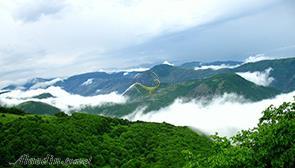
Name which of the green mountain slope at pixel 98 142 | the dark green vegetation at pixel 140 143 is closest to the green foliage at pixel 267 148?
the dark green vegetation at pixel 140 143

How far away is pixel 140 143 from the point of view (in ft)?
495

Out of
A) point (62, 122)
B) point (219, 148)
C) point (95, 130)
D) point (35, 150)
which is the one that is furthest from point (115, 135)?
point (219, 148)

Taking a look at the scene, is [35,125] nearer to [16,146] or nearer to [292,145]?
[16,146]

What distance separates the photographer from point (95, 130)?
156m

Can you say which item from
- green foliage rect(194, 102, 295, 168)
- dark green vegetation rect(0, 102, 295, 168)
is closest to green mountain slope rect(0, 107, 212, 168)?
dark green vegetation rect(0, 102, 295, 168)

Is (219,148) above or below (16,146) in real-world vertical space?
above

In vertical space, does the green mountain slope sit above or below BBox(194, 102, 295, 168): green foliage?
below

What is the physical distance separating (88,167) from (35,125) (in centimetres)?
3278

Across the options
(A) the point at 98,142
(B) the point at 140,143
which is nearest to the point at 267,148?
(A) the point at 98,142

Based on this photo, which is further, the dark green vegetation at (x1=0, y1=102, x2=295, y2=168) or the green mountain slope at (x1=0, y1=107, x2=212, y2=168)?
the green mountain slope at (x1=0, y1=107, x2=212, y2=168)

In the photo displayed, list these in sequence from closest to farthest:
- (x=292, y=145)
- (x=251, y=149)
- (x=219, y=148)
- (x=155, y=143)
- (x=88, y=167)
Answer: (x=292, y=145) → (x=251, y=149) → (x=219, y=148) → (x=88, y=167) → (x=155, y=143)

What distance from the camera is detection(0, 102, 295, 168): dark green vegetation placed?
28906 millimetres

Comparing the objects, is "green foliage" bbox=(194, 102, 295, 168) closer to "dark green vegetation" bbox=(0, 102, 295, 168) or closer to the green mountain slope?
"dark green vegetation" bbox=(0, 102, 295, 168)

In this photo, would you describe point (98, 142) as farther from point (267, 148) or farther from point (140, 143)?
point (267, 148)
